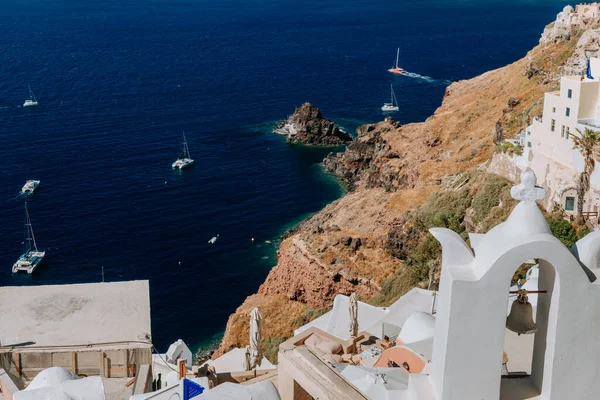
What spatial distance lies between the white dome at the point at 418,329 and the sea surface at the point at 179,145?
39.2 metres

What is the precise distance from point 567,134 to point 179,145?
78.4 meters

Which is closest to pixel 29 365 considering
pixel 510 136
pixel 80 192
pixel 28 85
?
pixel 510 136

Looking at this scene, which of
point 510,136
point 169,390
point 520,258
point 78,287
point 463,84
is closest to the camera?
point 520,258

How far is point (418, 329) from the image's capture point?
27828mm

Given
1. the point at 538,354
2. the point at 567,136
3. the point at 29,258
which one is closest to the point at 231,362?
the point at 567,136

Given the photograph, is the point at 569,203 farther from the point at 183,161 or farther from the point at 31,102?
the point at 31,102

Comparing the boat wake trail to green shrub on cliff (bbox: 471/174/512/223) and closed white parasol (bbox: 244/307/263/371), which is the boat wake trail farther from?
closed white parasol (bbox: 244/307/263/371)

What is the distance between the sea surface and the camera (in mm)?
79688

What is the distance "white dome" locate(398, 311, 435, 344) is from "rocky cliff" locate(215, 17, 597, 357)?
19.3 m

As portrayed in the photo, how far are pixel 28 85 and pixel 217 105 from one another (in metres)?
38.9

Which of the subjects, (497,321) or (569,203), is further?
(569,203)

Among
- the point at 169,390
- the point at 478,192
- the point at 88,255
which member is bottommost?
the point at 88,255

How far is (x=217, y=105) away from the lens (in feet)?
452

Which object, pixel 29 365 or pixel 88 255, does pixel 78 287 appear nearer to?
pixel 29 365
